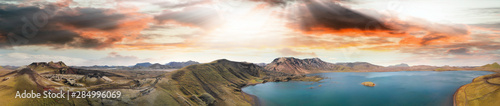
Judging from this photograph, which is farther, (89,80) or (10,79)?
(89,80)

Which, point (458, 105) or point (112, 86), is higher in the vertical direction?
point (112, 86)

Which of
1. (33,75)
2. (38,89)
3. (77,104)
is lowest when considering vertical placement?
(77,104)

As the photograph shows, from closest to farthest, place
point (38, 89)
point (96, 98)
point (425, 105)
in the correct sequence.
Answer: point (38, 89), point (96, 98), point (425, 105)

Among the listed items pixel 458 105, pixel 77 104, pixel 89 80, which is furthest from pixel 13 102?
pixel 458 105

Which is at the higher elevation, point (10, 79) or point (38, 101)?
point (10, 79)

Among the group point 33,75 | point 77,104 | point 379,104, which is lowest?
point 379,104

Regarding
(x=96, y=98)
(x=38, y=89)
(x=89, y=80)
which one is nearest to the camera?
(x=38, y=89)

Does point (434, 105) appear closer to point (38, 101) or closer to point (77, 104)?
point (77, 104)

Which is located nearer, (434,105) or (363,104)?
(434,105)

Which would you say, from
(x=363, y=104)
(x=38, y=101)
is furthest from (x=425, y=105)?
(x=38, y=101)

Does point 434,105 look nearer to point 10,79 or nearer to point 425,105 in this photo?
point 425,105
